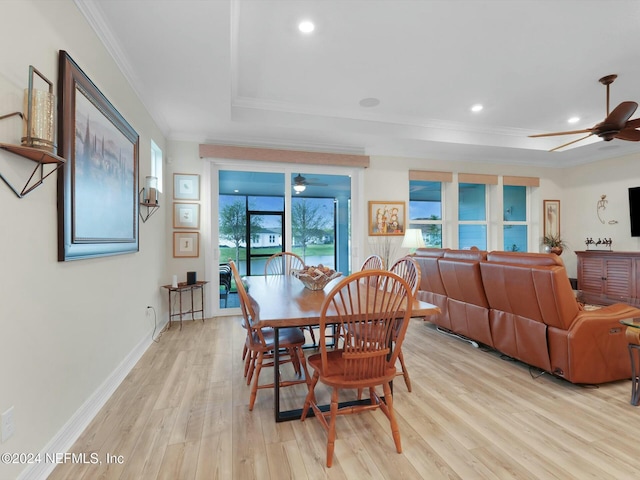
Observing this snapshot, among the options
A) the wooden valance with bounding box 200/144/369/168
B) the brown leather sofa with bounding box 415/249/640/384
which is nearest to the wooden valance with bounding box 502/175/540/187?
the wooden valance with bounding box 200/144/369/168

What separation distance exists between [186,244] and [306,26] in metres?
3.18

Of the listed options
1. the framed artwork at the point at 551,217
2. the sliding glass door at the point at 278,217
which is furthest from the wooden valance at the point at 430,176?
the framed artwork at the point at 551,217

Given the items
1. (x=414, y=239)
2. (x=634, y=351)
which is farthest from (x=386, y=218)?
(x=634, y=351)

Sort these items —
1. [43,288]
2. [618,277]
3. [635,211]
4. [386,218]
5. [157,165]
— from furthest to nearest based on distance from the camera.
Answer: [386,218] < [635,211] < [618,277] < [157,165] < [43,288]

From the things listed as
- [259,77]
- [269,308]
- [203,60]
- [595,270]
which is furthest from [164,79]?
[595,270]

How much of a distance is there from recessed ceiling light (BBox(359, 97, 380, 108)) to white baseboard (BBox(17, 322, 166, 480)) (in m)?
3.68

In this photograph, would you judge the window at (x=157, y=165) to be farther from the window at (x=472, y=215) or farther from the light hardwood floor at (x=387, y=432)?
the window at (x=472, y=215)

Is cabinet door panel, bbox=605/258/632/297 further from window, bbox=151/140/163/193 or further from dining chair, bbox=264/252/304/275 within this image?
window, bbox=151/140/163/193

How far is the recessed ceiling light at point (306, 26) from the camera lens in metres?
2.45

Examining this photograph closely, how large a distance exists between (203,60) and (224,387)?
2.61m

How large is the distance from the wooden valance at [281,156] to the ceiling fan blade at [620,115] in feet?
9.68

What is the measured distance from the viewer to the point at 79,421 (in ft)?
6.06

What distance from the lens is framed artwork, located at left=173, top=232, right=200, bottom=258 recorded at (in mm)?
4453

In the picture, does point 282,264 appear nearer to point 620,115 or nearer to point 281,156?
point 281,156
